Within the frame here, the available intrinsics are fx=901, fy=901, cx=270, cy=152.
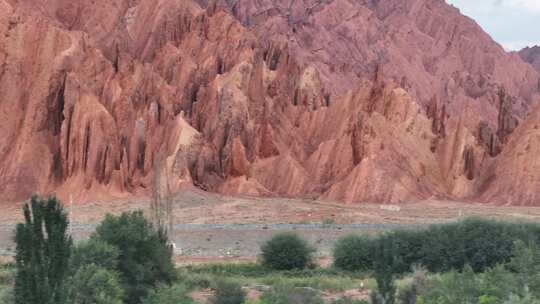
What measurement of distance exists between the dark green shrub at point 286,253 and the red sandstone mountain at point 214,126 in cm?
2833

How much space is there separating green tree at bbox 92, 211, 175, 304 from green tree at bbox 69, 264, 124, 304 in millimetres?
3961

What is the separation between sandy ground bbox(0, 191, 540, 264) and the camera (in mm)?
50094

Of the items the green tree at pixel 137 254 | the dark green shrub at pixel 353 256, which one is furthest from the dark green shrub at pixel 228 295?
the dark green shrub at pixel 353 256

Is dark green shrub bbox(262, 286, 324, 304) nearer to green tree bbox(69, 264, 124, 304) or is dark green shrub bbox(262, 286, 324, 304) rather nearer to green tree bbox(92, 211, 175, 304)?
green tree bbox(69, 264, 124, 304)

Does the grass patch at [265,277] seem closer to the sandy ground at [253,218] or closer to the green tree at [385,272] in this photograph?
the sandy ground at [253,218]

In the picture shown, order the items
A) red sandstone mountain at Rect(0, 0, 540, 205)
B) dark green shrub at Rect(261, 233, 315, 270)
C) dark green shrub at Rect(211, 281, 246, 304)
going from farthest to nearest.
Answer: red sandstone mountain at Rect(0, 0, 540, 205)
dark green shrub at Rect(261, 233, 315, 270)
dark green shrub at Rect(211, 281, 246, 304)

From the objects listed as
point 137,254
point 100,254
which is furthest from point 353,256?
point 100,254

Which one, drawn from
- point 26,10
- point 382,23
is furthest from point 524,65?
point 26,10

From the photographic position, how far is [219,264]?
41.1 metres

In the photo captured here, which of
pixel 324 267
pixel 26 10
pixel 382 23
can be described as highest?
pixel 382 23

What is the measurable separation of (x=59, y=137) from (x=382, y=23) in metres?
109

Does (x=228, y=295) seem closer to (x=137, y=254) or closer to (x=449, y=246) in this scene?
(x=137, y=254)

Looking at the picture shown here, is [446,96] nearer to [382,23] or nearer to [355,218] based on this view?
[382,23]

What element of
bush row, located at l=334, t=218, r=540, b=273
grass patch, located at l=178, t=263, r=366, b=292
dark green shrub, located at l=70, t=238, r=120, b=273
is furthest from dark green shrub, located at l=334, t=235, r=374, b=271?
dark green shrub, located at l=70, t=238, r=120, b=273
